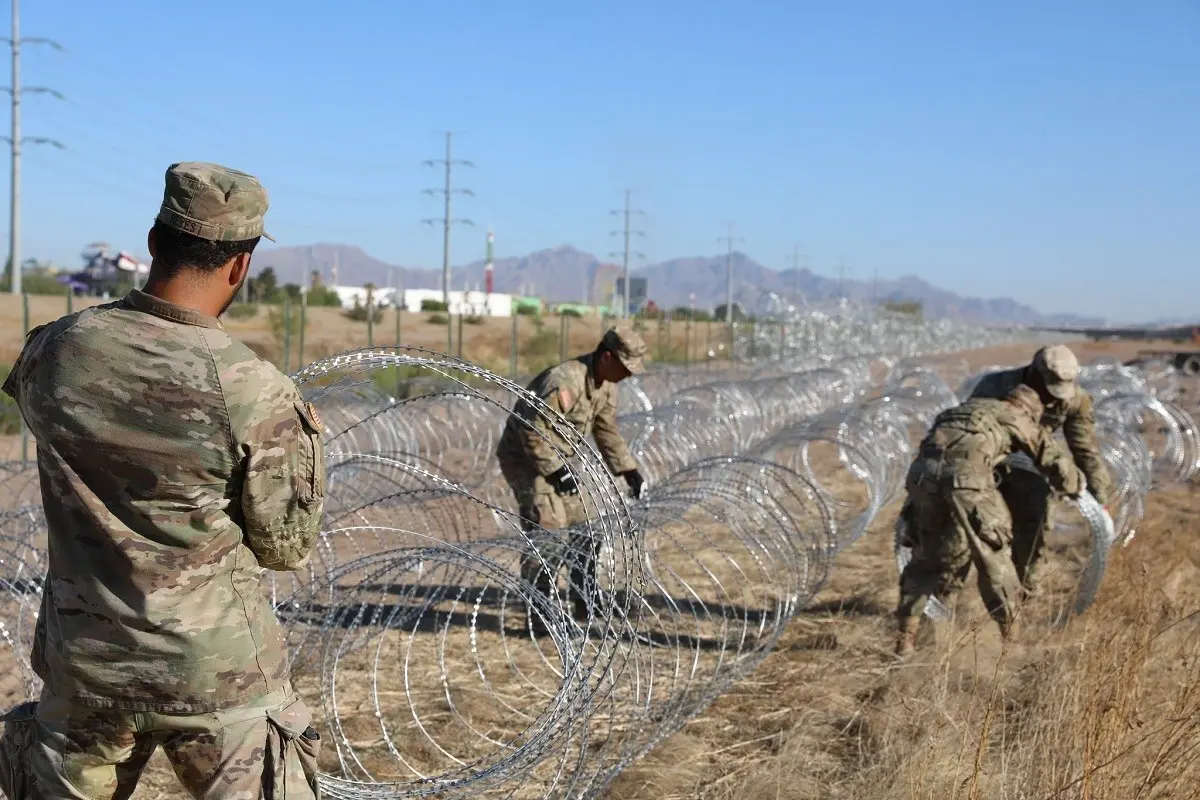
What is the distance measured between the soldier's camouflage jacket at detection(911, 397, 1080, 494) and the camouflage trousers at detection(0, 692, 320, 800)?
4505 mm

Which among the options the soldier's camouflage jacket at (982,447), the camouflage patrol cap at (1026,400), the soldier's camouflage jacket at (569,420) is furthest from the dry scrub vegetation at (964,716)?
the soldier's camouflage jacket at (569,420)

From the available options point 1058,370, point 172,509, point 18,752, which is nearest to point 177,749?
point 18,752

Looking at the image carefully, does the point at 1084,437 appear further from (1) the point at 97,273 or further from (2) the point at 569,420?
(1) the point at 97,273

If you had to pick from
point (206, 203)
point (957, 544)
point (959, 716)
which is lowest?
point (959, 716)

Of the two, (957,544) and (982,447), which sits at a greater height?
(982,447)

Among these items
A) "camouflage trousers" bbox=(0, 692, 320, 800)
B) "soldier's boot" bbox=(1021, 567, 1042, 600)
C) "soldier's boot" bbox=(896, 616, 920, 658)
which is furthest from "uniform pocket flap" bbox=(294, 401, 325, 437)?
"soldier's boot" bbox=(1021, 567, 1042, 600)

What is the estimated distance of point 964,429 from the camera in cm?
651

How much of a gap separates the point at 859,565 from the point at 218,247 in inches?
304

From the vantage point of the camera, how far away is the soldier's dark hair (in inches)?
104

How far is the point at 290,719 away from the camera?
2.78 m

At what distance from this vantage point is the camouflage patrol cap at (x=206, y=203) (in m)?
2.61

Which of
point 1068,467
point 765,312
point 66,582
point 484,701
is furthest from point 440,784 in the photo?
point 765,312

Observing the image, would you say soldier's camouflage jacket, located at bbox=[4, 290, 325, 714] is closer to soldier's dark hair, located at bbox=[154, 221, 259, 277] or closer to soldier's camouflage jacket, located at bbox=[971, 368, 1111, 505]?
soldier's dark hair, located at bbox=[154, 221, 259, 277]

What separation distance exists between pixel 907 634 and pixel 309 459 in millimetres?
4749
